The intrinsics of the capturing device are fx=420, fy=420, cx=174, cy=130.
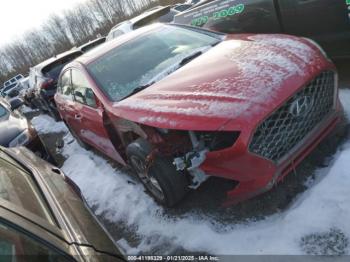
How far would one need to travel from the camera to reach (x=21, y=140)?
6609mm

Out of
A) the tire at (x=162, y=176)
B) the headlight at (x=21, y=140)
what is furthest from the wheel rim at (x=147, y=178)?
the headlight at (x=21, y=140)

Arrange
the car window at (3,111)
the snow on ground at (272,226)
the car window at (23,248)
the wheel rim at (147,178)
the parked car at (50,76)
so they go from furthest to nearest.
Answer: the parked car at (50,76) < the car window at (3,111) < the wheel rim at (147,178) < the snow on ground at (272,226) < the car window at (23,248)

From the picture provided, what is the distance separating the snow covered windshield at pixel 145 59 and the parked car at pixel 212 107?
0.04ft

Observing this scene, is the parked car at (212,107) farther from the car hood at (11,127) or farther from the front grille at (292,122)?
the car hood at (11,127)

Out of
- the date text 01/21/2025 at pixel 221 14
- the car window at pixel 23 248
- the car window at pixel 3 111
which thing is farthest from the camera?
the car window at pixel 3 111

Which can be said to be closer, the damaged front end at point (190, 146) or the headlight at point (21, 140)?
the damaged front end at point (190, 146)

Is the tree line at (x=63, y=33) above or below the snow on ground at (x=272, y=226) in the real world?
below

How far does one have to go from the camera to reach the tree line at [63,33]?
204 feet

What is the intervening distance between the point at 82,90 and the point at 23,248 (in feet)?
11.8

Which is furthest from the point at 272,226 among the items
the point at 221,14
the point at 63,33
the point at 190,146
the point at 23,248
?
the point at 63,33

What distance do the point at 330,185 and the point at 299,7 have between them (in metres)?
2.88

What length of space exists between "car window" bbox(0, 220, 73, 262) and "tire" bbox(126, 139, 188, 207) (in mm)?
1896

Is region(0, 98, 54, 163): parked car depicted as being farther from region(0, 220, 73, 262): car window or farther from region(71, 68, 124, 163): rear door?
region(0, 220, 73, 262): car window

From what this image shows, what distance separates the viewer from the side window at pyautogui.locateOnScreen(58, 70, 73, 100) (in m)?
6.27
